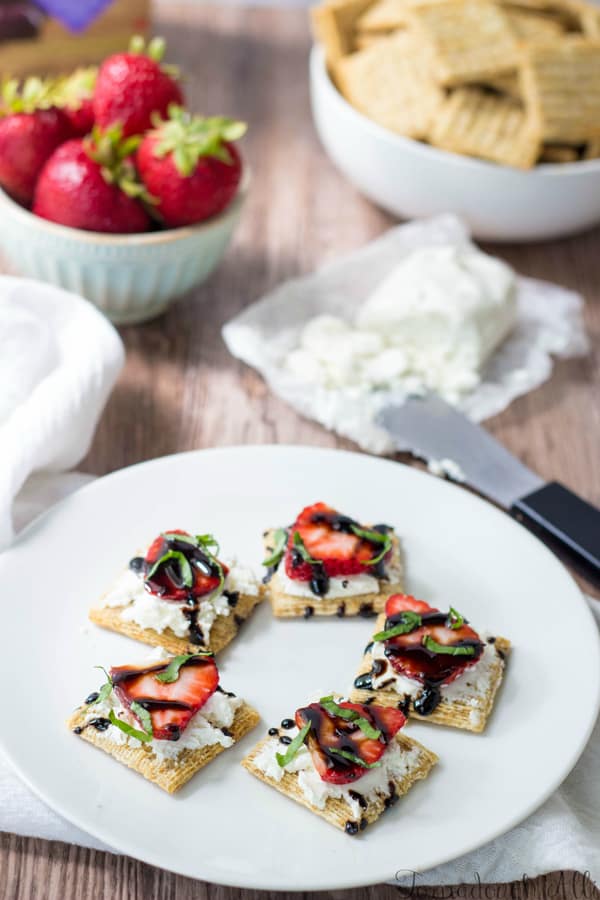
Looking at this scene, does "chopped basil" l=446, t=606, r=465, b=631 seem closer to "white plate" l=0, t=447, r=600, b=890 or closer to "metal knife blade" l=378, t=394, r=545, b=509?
"white plate" l=0, t=447, r=600, b=890

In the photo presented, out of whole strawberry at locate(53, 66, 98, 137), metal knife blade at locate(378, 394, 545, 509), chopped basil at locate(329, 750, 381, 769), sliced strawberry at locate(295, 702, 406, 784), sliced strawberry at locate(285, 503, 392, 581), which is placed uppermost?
whole strawberry at locate(53, 66, 98, 137)

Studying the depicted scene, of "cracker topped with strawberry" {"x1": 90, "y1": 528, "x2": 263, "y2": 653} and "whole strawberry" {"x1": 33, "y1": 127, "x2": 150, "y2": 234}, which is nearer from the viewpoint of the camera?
"cracker topped with strawberry" {"x1": 90, "y1": 528, "x2": 263, "y2": 653}

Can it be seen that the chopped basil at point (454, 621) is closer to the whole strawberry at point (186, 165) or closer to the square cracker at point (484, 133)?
the whole strawberry at point (186, 165)

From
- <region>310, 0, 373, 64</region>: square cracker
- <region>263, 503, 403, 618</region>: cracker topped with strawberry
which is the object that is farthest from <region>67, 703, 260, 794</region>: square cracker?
<region>310, 0, 373, 64</region>: square cracker

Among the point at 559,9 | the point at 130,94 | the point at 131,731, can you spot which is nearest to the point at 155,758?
the point at 131,731

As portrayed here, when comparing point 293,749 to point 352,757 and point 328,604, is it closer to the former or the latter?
point 352,757
